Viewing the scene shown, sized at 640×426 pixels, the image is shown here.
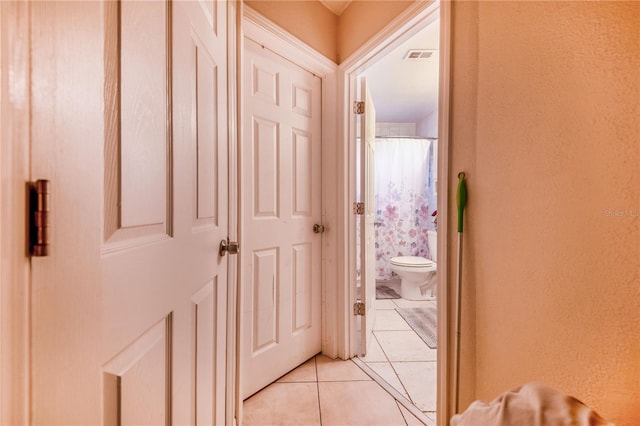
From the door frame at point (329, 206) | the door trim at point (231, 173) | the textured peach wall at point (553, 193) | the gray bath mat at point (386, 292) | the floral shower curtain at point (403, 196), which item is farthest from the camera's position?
the floral shower curtain at point (403, 196)

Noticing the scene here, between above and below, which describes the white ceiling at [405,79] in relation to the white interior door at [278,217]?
above

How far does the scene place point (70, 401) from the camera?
0.33 m

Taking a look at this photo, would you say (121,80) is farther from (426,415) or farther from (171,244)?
(426,415)

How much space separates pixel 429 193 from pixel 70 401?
4.09 metres

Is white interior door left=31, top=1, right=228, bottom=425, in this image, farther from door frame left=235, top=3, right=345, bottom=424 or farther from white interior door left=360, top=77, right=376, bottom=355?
white interior door left=360, top=77, right=376, bottom=355

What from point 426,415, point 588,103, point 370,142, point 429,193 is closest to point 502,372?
point 426,415

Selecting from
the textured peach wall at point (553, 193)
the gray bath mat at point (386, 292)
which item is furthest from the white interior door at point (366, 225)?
the gray bath mat at point (386, 292)

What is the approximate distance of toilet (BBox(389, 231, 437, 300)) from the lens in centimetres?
295

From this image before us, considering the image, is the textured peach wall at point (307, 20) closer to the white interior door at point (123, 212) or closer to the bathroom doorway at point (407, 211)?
the bathroom doorway at point (407, 211)

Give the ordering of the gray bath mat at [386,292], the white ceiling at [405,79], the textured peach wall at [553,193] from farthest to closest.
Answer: the gray bath mat at [386,292]
the white ceiling at [405,79]
the textured peach wall at [553,193]

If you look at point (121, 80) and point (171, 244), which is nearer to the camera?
point (121, 80)

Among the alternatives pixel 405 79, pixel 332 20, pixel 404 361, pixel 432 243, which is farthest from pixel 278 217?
pixel 432 243

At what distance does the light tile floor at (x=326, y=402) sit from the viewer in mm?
1346

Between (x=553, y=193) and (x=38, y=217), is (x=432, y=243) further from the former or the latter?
(x=38, y=217)
